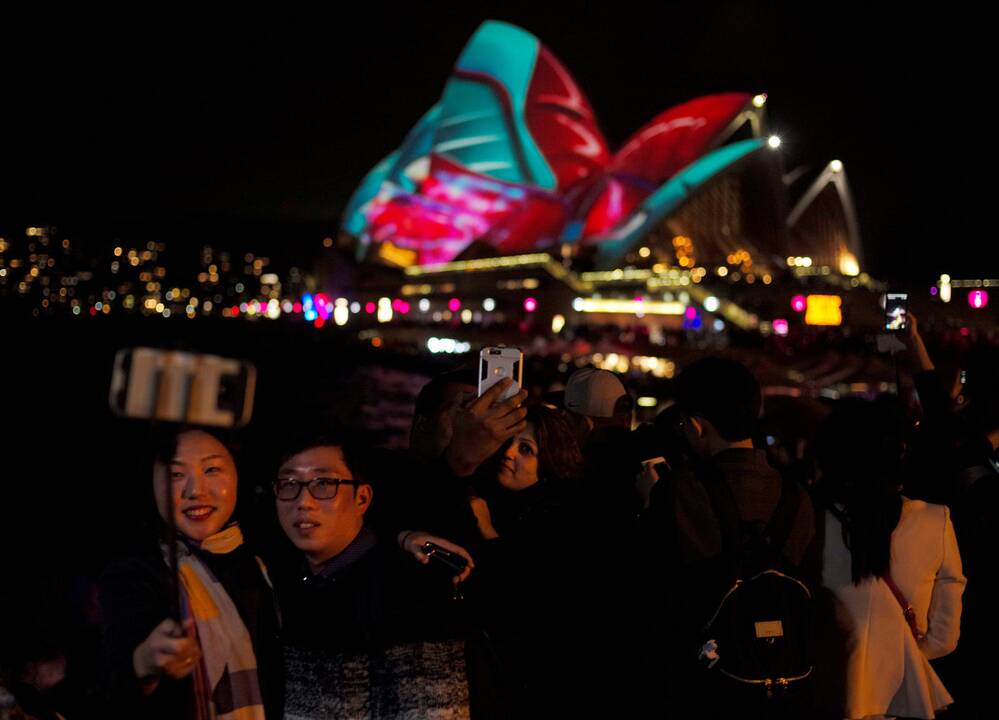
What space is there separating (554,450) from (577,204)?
46.8m

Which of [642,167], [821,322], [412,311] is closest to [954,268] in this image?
[642,167]

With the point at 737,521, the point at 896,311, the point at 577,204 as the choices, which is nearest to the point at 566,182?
the point at 577,204

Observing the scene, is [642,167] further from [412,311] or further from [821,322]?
[821,322]

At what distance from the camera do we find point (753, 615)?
2.27 m

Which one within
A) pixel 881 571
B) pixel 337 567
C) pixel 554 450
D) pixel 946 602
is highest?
pixel 554 450

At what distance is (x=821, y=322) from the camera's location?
431 cm

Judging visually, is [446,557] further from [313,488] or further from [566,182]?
[566,182]

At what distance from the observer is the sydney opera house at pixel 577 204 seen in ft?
141

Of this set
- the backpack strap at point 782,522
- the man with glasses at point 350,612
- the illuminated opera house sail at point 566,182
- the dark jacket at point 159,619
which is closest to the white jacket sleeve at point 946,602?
the backpack strap at point 782,522

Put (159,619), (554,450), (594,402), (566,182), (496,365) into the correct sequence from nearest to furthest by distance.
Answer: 1. (159,619)
2. (496,365)
3. (554,450)
4. (594,402)
5. (566,182)

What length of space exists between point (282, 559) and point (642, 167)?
1785 inches

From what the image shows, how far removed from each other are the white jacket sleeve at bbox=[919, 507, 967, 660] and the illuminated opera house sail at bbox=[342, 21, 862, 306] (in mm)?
41142

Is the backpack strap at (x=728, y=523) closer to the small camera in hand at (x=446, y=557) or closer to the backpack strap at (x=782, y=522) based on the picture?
the backpack strap at (x=782, y=522)

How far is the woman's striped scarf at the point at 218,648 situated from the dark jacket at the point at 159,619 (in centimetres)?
2
